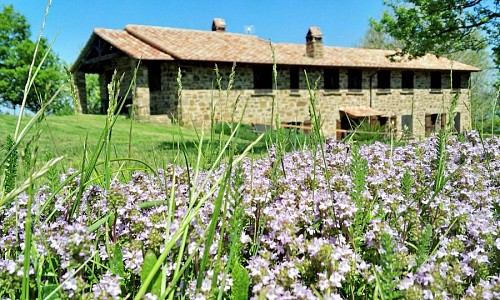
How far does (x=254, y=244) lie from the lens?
1.34m

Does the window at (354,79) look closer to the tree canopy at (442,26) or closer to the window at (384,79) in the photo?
the window at (384,79)

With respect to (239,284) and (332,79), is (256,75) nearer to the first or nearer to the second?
(332,79)

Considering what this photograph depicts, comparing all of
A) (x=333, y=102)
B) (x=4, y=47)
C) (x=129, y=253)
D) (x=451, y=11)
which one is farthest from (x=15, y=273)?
(x=4, y=47)

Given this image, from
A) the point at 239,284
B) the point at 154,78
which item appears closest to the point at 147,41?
the point at 154,78

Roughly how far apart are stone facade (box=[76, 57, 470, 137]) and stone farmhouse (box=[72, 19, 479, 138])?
0.05 meters

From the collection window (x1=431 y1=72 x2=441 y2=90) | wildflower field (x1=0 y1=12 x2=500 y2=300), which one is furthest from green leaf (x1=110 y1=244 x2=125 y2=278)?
window (x1=431 y1=72 x2=441 y2=90)

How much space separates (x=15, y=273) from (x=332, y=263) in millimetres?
788

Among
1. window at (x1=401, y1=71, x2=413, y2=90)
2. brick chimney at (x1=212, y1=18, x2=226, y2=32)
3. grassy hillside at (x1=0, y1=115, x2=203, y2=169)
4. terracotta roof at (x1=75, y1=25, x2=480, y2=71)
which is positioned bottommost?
grassy hillside at (x1=0, y1=115, x2=203, y2=169)

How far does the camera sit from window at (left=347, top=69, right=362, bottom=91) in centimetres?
2839

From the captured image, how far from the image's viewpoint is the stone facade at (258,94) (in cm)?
2223

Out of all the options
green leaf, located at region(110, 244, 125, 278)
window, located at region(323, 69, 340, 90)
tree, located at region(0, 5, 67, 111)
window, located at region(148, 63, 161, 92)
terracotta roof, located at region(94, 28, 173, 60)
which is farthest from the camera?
tree, located at region(0, 5, 67, 111)

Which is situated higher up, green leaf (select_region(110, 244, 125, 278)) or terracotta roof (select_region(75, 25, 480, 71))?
terracotta roof (select_region(75, 25, 480, 71))

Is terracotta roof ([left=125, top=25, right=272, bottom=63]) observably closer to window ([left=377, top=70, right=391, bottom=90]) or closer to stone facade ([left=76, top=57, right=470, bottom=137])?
stone facade ([left=76, top=57, right=470, bottom=137])

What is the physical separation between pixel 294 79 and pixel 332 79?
3296 millimetres
